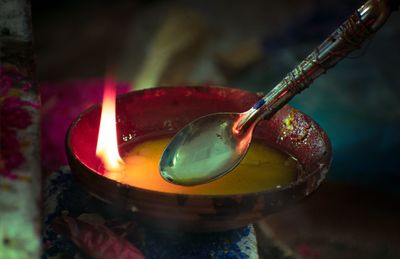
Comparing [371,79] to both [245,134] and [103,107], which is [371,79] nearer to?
[245,134]

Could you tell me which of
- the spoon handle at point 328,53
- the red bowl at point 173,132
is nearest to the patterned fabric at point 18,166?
the red bowl at point 173,132

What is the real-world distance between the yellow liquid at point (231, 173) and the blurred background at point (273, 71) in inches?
19.3

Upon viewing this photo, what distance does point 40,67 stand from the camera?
5531 mm

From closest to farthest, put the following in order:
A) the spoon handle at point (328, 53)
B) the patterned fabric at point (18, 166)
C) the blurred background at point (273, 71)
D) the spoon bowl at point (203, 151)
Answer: the patterned fabric at point (18, 166), the spoon handle at point (328, 53), the spoon bowl at point (203, 151), the blurred background at point (273, 71)

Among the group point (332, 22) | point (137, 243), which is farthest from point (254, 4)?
point (137, 243)

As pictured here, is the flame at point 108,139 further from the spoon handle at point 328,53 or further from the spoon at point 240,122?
the spoon handle at point 328,53

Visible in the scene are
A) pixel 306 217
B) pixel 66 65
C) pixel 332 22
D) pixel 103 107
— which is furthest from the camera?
pixel 66 65

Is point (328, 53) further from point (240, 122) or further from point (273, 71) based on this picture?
point (273, 71)

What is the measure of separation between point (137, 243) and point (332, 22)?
3416 mm

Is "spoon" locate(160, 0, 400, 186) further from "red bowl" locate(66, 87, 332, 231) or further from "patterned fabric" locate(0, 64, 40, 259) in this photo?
"patterned fabric" locate(0, 64, 40, 259)

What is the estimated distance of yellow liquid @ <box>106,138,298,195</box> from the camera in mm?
→ 1547

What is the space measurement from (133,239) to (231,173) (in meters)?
0.39

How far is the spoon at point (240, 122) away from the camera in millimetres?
1482

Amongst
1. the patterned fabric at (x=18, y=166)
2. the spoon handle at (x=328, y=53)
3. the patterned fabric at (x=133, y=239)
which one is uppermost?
the spoon handle at (x=328, y=53)
